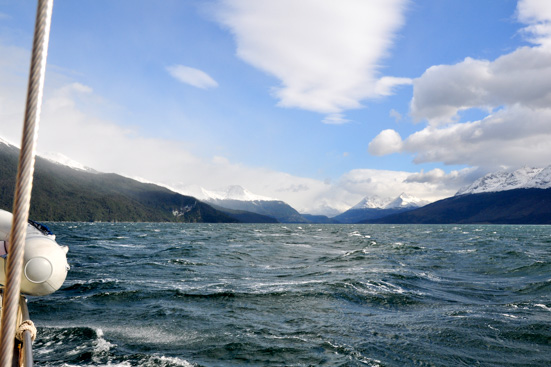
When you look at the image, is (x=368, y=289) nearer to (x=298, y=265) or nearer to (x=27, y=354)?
(x=298, y=265)

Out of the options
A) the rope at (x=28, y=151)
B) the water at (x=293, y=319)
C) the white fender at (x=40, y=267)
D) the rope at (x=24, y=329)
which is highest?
the rope at (x=28, y=151)

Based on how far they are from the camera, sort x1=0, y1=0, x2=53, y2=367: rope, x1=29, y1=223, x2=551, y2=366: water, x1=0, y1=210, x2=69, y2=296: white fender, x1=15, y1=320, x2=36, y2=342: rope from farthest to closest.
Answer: x1=29, y1=223, x2=551, y2=366: water
x1=0, y1=210, x2=69, y2=296: white fender
x1=15, y1=320, x2=36, y2=342: rope
x1=0, y1=0, x2=53, y2=367: rope

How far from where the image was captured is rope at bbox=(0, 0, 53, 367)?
2.83 m

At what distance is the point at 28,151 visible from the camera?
112 inches

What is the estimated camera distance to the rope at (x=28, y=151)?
283 cm

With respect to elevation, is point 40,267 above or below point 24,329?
above

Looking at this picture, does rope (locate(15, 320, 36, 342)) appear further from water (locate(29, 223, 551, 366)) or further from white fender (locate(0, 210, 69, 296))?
water (locate(29, 223, 551, 366))

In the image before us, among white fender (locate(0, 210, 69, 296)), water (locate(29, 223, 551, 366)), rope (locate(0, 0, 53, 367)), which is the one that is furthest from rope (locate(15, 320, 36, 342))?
rope (locate(0, 0, 53, 367))

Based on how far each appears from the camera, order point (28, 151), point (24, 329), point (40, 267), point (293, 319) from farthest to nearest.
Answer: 1. point (293, 319)
2. point (40, 267)
3. point (24, 329)
4. point (28, 151)

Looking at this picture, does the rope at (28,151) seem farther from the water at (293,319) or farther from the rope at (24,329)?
the water at (293,319)

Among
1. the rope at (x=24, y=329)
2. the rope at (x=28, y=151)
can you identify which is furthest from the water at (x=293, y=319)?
the rope at (x=28, y=151)

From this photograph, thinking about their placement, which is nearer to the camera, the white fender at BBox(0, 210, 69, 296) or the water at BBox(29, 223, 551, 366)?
the white fender at BBox(0, 210, 69, 296)

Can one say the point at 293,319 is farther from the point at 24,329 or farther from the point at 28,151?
the point at 28,151

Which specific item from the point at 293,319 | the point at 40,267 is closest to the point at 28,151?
the point at 40,267
